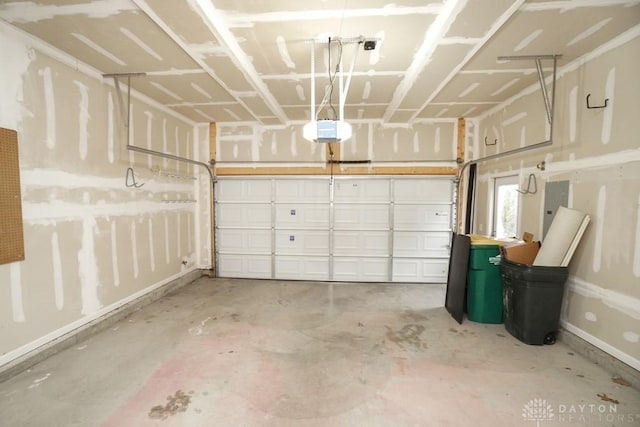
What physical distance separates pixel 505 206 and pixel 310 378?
12.4 feet

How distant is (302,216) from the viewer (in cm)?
498

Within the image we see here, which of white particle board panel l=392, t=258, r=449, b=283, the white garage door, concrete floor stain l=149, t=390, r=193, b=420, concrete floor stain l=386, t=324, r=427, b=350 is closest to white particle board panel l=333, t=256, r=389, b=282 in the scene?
the white garage door

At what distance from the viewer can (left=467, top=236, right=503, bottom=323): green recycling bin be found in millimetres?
3172

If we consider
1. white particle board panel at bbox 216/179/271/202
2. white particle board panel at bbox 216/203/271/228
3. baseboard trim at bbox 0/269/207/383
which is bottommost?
baseboard trim at bbox 0/269/207/383

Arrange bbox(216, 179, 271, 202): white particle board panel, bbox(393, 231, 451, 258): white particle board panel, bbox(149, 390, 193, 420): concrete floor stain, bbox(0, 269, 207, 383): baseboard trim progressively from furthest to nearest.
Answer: bbox(216, 179, 271, 202): white particle board panel → bbox(393, 231, 451, 258): white particle board panel → bbox(0, 269, 207, 383): baseboard trim → bbox(149, 390, 193, 420): concrete floor stain

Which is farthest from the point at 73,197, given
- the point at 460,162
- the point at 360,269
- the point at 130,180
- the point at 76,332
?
the point at 460,162

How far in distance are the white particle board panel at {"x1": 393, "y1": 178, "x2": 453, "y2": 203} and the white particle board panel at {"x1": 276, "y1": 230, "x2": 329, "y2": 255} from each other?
1.53 metres

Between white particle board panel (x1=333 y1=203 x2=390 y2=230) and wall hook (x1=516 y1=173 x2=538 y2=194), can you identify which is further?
white particle board panel (x1=333 y1=203 x2=390 y2=230)

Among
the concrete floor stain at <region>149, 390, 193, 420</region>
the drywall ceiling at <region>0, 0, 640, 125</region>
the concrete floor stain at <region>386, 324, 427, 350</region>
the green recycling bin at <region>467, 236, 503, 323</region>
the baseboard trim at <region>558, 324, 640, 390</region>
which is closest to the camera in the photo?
the concrete floor stain at <region>149, 390, 193, 420</region>

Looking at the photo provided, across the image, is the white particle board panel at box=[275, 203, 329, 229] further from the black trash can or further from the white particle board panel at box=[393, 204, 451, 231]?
the black trash can

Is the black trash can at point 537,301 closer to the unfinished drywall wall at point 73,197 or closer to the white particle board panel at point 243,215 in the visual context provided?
the white particle board panel at point 243,215

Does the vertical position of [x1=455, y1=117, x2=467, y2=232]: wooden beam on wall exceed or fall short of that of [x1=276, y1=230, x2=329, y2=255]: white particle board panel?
it exceeds it

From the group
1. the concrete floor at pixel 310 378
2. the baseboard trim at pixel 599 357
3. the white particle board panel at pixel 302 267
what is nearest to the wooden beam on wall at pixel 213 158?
the white particle board panel at pixel 302 267

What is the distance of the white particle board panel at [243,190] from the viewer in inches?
198
